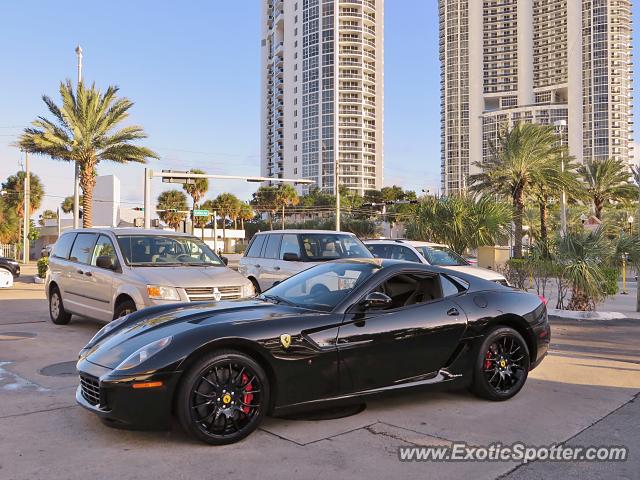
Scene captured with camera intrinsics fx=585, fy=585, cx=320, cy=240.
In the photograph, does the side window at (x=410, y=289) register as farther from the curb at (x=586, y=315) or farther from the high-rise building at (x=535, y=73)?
the high-rise building at (x=535, y=73)

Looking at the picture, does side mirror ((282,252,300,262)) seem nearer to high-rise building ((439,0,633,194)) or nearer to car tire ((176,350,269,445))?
car tire ((176,350,269,445))

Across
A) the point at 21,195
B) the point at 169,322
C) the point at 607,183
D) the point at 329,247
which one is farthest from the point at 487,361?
the point at 21,195

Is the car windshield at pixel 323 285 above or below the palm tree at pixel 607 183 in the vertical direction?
below

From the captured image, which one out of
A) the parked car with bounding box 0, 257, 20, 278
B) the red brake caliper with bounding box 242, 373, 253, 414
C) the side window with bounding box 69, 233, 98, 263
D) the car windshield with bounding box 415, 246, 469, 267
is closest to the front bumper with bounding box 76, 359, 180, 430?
the red brake caliper with bounding box 242, 373, 253, 414

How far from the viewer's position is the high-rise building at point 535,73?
130375mm

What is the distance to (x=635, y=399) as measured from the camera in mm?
6070

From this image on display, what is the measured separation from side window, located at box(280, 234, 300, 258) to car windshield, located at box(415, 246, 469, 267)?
10.5 ft

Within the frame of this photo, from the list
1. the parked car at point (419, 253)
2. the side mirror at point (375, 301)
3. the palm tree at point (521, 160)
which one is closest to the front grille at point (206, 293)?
the side mirror at point (375, 301)

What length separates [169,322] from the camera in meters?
4.95

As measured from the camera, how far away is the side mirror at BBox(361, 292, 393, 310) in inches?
201

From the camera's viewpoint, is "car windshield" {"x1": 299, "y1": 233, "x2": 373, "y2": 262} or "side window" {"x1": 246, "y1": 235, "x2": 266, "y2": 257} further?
"side window" {"x1": 246, "y1": 235, "x2": 266, "y2": 257}

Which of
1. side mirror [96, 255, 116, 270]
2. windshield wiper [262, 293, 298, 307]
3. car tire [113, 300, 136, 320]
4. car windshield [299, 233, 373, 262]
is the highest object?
car windshield [299, 233, 373, 262]

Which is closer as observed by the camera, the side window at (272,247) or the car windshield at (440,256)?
the side window at (272,247)

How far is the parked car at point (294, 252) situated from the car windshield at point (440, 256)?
6.68ft
